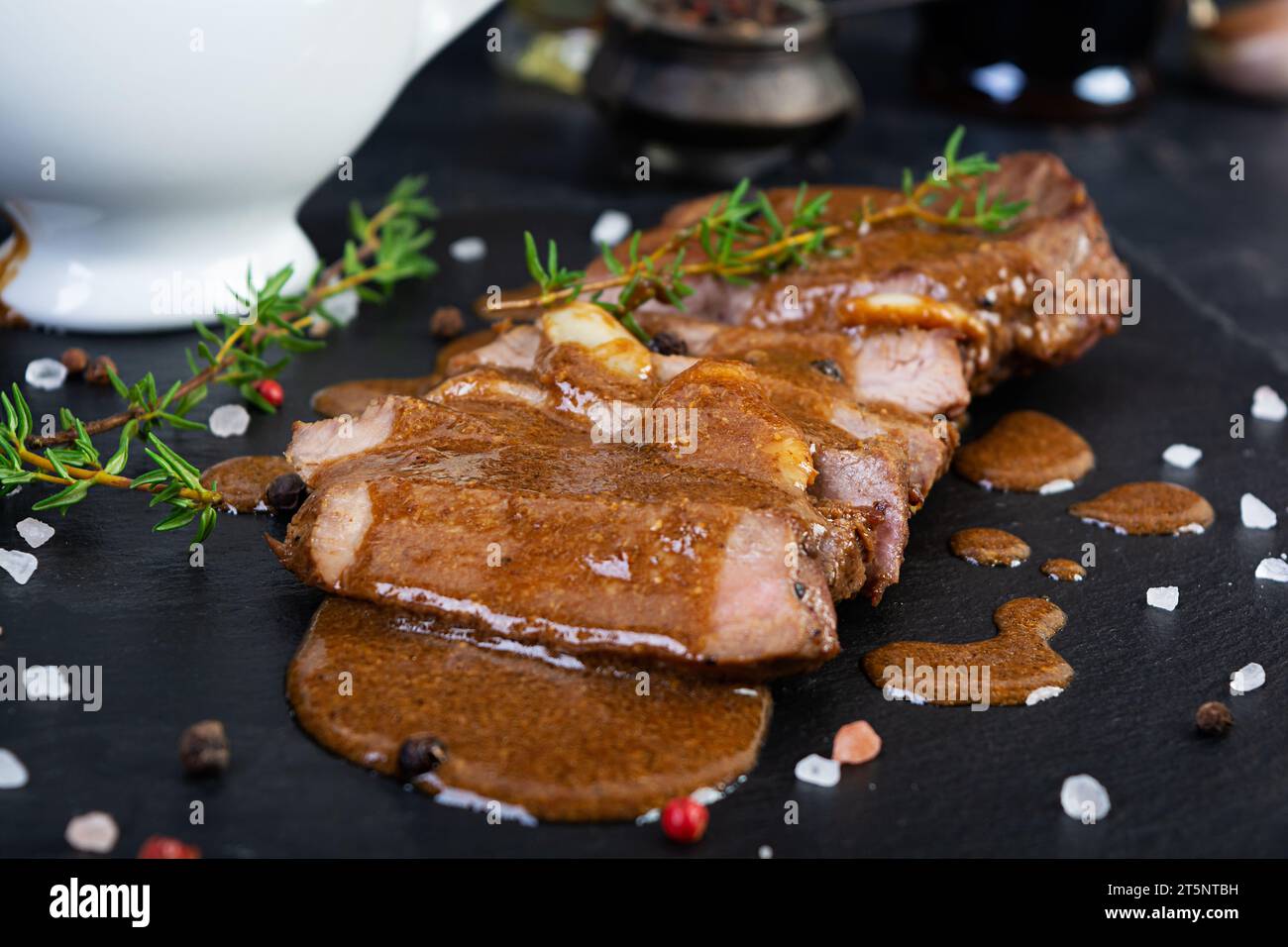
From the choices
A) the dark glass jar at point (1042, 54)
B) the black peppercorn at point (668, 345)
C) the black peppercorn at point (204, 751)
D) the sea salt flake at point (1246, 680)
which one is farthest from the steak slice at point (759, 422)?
the dark glass jar at point (1042, 54)

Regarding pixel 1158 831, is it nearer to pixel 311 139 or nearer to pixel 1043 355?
pixel 1043 355

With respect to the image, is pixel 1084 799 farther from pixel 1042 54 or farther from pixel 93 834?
pixel 1042 54

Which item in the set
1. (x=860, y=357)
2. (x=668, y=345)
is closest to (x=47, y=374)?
(x=668, y=345)

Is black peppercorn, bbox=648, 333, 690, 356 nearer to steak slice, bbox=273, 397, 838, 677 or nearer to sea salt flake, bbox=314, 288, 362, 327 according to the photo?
steak slice, bbox=273, 397, 838, 677

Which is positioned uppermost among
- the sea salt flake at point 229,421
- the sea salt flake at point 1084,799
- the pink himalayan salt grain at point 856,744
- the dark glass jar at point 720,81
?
the dark glass jar at point 720,81

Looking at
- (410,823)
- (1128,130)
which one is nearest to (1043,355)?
(410,823)

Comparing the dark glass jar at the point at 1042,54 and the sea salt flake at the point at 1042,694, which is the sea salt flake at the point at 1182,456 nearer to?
the sea salt flake at the point at 1042,694
